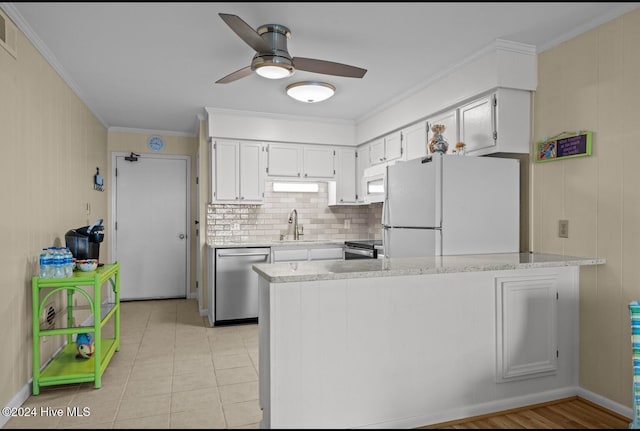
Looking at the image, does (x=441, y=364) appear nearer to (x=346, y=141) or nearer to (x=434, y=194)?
(x=434, y=194)

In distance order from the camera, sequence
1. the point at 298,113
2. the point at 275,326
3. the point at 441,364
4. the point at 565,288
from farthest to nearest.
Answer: the point at 298,113
the point at 565,288
the point at 441,364
the point at 275,326

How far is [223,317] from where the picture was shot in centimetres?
456

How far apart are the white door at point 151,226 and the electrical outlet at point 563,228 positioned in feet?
15.6

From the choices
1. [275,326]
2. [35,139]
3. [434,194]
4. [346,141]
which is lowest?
[275,326]

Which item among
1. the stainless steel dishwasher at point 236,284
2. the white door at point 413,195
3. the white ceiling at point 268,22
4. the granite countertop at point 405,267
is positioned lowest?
the stainless steel dishwasher at point 236,284

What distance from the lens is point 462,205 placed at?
304cm

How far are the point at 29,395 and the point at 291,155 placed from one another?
11.2ft

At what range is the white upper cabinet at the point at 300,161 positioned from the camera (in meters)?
5.05

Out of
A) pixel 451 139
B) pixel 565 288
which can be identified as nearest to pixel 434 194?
pixel 451 139

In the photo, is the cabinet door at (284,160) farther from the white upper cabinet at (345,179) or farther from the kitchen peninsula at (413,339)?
Result: the kitchen peninsula at (413,339)

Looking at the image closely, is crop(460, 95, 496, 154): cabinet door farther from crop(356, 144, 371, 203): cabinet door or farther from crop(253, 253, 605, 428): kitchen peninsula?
crop(356, 144, 371, 203): cabinet door

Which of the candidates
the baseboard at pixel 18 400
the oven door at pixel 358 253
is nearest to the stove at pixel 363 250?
the oven door at pixel 358 253

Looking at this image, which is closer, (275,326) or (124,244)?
(275,326)

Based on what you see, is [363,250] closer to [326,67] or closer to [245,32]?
[326,67]
